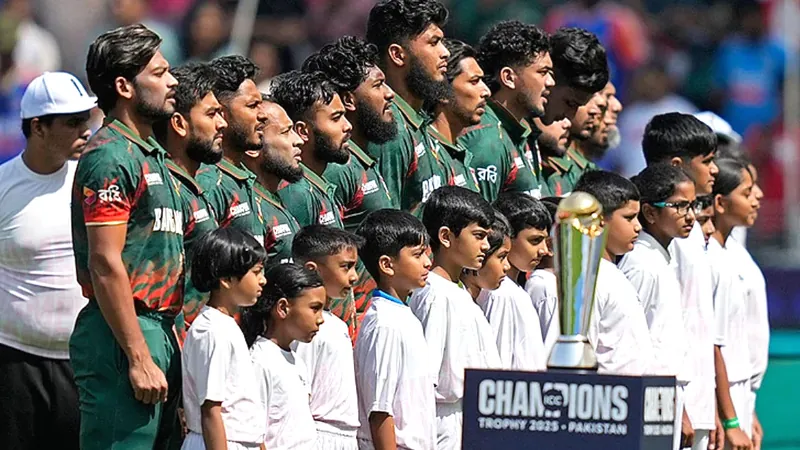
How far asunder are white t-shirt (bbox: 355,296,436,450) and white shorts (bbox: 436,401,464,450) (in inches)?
10.6

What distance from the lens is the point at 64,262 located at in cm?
671

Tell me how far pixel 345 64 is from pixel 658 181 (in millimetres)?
1817

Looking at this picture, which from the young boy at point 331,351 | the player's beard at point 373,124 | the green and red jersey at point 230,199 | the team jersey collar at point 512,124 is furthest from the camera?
the team jersey collar at point 512,124

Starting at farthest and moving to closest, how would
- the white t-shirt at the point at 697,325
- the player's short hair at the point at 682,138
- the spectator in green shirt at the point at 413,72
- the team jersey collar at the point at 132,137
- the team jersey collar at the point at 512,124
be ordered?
the player's short hair at the point at 682,138 → the team jersey collar at the point at 512,124 → the white t-shirt at the point at 697,325 → the spectator in green shirt at the point at 413,72 → the team jersey collar at the point at 132,137

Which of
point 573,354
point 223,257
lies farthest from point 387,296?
point 573,354

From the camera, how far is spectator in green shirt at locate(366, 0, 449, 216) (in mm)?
7406

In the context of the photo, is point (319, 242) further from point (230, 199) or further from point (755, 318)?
point (755, 318)

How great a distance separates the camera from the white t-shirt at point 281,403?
19.1ft

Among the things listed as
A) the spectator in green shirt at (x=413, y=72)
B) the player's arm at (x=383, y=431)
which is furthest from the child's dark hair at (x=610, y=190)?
the player's arm at (x=383, y=431)

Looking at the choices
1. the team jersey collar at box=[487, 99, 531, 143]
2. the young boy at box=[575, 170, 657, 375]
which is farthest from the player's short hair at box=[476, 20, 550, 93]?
the young boy at box=[575, 170, 657, 375]

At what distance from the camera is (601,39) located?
46.5ft

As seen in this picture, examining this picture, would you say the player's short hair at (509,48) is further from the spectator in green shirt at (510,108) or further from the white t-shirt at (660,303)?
the white t-shirt at (660,303)

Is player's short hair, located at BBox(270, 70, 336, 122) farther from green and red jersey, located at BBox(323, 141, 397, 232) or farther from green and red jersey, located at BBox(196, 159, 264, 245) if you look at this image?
green and red jersey, located at BBox(196, 159, 264, 245)

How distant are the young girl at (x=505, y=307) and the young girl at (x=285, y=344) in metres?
1.08
